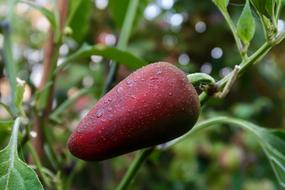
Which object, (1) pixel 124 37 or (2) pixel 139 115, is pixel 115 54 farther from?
(2) pixel 139 115

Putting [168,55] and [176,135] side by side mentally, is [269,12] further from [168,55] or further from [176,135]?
[168,55]

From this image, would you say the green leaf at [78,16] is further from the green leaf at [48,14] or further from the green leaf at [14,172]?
the green leaf at [14,172]

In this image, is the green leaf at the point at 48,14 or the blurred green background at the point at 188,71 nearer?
the green leaf at the point at 48,14

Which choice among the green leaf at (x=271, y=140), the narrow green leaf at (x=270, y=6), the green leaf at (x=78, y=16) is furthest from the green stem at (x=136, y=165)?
the green leaf at (x=78, y=16)

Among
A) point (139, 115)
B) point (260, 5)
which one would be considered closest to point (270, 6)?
point (260, 5)

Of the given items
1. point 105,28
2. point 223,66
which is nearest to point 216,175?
point 223,66

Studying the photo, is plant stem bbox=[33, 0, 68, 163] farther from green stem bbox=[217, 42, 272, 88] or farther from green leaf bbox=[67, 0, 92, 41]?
green stem bbox=[217, 42, 272, 88]
